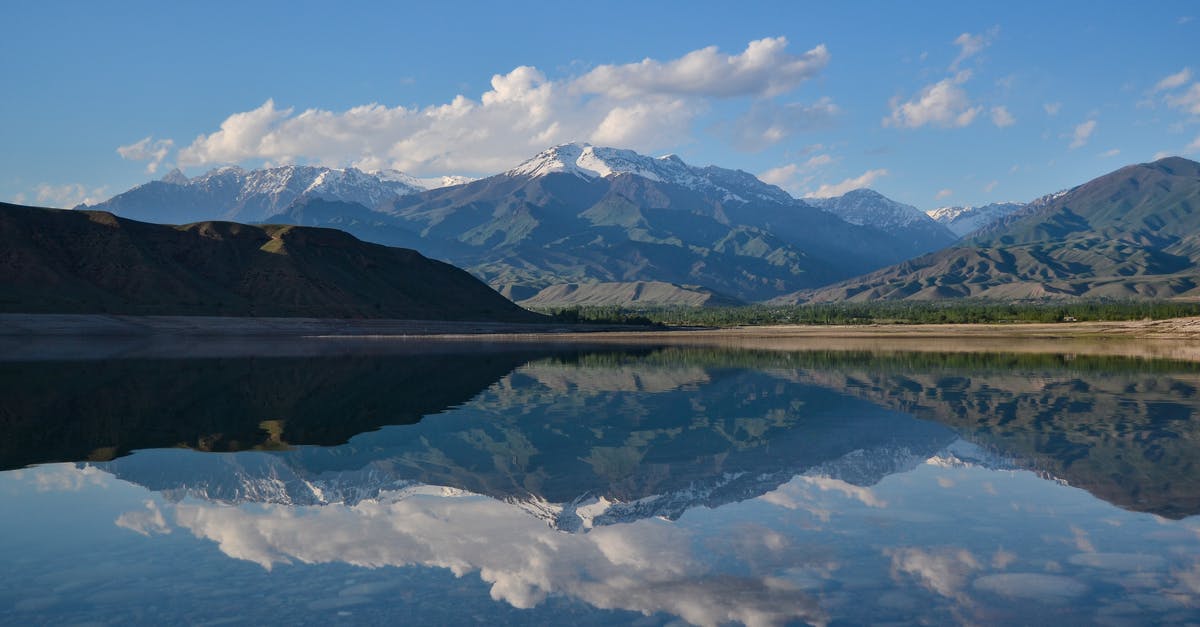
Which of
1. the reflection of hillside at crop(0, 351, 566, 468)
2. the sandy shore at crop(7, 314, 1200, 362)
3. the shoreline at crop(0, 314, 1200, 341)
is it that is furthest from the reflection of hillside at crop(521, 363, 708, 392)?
the shoreline at crop(0, 314, 1200, 341)

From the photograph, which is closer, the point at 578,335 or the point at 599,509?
the point at 599,509

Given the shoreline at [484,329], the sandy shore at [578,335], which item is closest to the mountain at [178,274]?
the shoreline at [484,329]

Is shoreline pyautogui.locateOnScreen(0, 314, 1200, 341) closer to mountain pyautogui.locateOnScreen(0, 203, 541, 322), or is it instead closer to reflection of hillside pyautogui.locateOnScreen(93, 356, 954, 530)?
mountain pyautogui.locateOnScreen(0, 203, 541, 322)

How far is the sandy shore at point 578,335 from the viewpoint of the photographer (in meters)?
120

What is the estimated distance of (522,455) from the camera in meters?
34.4

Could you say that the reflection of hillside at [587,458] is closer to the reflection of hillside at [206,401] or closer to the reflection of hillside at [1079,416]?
the reflection of hillside at [206,401]

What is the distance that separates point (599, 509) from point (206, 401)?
3573 centimetres

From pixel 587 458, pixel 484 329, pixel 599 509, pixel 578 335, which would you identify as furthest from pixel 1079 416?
pixel 484 329

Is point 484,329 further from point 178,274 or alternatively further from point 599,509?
point 599,509

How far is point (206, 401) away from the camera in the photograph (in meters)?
52.5

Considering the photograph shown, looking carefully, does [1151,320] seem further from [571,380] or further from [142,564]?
[142,564]

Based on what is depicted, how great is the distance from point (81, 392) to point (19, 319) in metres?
88.1

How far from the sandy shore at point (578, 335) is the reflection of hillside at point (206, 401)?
3641cm

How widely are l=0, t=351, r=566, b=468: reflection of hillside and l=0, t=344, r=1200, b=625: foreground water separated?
1.26ft
